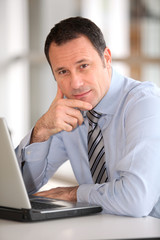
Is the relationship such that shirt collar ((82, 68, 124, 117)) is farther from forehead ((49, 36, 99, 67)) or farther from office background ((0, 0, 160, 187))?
office background ((0, 0, 160, 187))

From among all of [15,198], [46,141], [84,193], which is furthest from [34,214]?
[46,141]

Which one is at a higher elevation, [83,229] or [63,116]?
[63,116]

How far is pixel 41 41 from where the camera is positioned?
532 cm

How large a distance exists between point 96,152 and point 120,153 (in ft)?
0.39

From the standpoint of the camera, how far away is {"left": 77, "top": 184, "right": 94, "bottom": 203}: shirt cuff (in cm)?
165

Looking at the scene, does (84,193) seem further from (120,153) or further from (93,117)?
(93,117)

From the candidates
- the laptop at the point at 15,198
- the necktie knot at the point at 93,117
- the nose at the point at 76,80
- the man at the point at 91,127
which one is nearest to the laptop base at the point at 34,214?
the laptop at the point at 15,198

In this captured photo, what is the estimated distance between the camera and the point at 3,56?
5.03 m

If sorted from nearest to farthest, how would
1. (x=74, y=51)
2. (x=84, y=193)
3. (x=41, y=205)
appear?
(x=41, y=205) → (x=84, y=193) → (x=74, y=51)

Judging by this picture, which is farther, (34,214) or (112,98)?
(112,98)

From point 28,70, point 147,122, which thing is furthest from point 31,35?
point 147,122

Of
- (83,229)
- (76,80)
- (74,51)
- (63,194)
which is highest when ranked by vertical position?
(74,51)

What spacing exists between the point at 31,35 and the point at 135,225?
430 centimetres

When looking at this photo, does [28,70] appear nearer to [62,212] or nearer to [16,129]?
[16,129]
